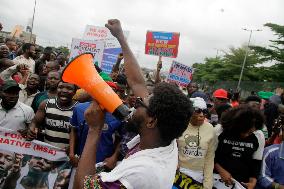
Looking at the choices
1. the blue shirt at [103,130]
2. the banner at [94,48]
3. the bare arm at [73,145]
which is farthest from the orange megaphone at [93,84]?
the banner at [94,48]

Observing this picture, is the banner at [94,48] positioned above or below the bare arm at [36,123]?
above

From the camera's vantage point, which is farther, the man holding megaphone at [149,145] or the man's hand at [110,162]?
the man's hand at [110,162]

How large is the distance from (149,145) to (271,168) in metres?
2.78

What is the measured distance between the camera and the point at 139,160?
1.83m

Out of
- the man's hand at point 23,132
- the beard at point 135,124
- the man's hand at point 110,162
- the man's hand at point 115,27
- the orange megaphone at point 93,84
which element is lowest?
the man's hand at point 110,162

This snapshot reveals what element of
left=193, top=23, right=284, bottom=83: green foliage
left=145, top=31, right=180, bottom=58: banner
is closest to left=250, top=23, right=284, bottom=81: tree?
left=193, top=23, right=284, bottom=83: green foliage

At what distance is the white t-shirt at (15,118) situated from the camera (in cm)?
416

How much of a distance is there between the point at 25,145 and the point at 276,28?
2972cm

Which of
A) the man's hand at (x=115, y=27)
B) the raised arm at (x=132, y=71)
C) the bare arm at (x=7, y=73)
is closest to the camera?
the man's hand at (x=115, y=27)

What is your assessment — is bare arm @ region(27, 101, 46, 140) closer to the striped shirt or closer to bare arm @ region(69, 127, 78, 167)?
the striped shirt

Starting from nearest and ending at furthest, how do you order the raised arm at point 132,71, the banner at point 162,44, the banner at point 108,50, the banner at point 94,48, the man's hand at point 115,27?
1. the man's hand at point 115,27
2. the raised arm at point 132,71
3. the banner at point 94,48
4. the banner at point 108,50
5. the banner at point 162,44

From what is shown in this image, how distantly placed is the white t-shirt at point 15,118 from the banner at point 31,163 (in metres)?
0.08

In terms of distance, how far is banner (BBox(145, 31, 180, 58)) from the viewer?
10695 mm

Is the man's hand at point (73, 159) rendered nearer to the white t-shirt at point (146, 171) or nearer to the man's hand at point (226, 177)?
the man's hand at point (226, 177)
